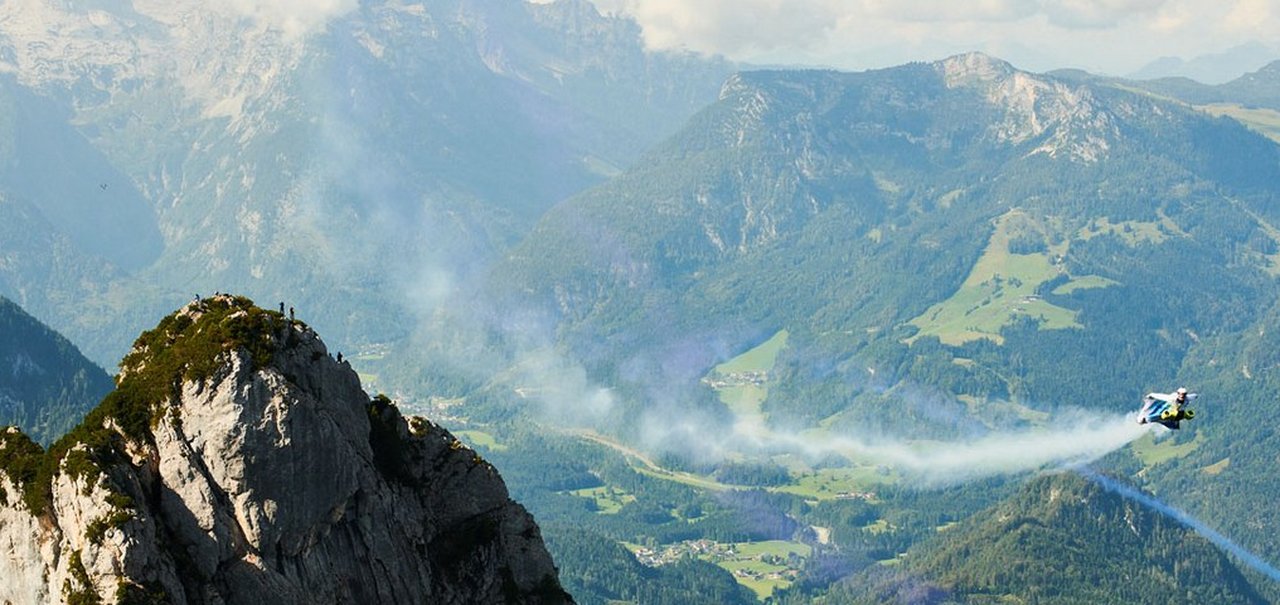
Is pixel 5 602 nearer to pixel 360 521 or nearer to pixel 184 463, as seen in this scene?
pixel 184 463

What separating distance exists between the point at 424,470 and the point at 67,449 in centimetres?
2453

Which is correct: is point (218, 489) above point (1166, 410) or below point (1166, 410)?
above

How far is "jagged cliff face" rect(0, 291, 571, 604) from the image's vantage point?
233 ft

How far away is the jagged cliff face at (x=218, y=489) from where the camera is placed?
71.1 m

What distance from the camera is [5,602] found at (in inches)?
2896

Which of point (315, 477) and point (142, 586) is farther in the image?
point (315, 477)

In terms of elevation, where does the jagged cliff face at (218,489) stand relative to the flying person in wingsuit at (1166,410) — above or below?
above

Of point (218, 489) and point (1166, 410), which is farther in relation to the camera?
point (1166, 410)

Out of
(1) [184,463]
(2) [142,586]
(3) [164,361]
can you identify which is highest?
(3) [164,361]

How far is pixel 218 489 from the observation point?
74.6 meters

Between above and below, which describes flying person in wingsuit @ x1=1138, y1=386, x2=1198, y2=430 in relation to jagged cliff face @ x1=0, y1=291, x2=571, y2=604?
below

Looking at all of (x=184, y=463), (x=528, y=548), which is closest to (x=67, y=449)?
(x=184, y=463)

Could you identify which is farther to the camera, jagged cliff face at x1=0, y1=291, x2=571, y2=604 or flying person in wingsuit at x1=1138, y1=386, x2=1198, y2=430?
flying person in wingsuit at x1=1138, y1=386, x2=1198, y2=430

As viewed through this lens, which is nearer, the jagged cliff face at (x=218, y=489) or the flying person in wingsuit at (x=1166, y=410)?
the jagged cliff face at (x=218, y=489)
